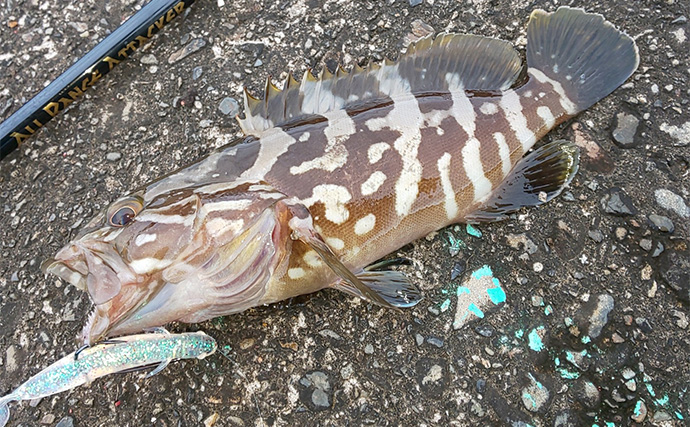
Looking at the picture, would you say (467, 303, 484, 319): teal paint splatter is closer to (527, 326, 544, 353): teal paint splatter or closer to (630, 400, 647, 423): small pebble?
(527, 326, 544, 353): teal paint splatter

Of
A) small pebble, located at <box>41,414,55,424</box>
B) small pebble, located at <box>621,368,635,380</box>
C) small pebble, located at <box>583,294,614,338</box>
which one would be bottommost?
small pebble, located at <box>621,368,635,380</box>

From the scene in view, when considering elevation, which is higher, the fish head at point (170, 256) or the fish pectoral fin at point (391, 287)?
the fish head at point (170, 256)

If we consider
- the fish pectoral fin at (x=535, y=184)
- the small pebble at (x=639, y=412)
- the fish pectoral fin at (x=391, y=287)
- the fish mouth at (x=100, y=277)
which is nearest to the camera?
the fish mouth at (x=100, y=277)

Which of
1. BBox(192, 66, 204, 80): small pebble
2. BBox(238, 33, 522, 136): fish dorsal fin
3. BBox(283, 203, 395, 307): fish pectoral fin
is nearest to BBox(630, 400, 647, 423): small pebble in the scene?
BBox(283, 203, 395, 307): fish pectoral fin

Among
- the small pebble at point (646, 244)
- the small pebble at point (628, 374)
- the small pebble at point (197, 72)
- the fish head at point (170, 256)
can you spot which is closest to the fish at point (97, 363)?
the fish head at point (170, 256)

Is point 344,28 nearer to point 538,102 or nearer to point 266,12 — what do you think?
point 266,12

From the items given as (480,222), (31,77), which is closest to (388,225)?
(480,222)

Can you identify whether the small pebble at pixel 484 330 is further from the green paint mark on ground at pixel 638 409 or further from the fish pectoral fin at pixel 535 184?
the green paint mark on ground at pixel 638 409
